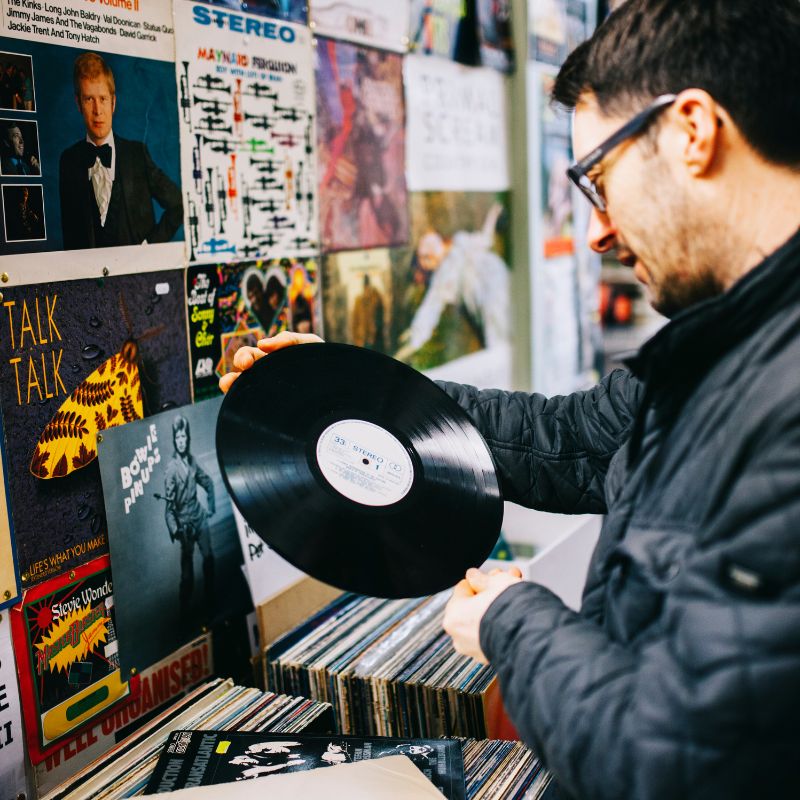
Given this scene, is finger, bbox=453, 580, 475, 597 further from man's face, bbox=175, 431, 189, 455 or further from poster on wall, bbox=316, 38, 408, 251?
poster on wall, bbox=316, 38, 408, 251

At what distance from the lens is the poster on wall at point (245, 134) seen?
158cm

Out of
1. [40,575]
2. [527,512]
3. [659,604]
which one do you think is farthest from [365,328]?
[659,604]

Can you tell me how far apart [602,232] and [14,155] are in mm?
832

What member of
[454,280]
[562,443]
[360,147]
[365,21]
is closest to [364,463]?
[562,443]

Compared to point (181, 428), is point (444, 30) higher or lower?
higher

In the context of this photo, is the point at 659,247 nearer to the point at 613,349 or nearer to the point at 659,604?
the point at 659,604

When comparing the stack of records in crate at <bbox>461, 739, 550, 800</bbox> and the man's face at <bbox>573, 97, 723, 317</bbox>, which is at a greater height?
the man's face at <bbox>573, 97, 723, 317</bbox>

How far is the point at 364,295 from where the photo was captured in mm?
2090

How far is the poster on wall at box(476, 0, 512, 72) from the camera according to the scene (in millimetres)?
2523

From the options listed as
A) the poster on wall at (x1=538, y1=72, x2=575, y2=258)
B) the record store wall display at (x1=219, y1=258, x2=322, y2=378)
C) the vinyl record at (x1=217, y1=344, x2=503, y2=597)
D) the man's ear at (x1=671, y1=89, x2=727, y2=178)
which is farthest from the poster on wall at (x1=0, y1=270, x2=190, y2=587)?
the poster on wall at (x1=538, y1=72, x2=575, y2=258)

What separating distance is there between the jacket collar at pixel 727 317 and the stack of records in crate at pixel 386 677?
0.80m

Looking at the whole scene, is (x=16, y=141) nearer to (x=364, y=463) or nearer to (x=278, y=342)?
(x=278, y=342)

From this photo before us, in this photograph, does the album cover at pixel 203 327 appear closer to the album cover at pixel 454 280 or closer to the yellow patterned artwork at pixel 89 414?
the yellow patterned artwork at pixel 89 414

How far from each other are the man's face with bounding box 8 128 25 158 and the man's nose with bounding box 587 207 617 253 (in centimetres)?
81
